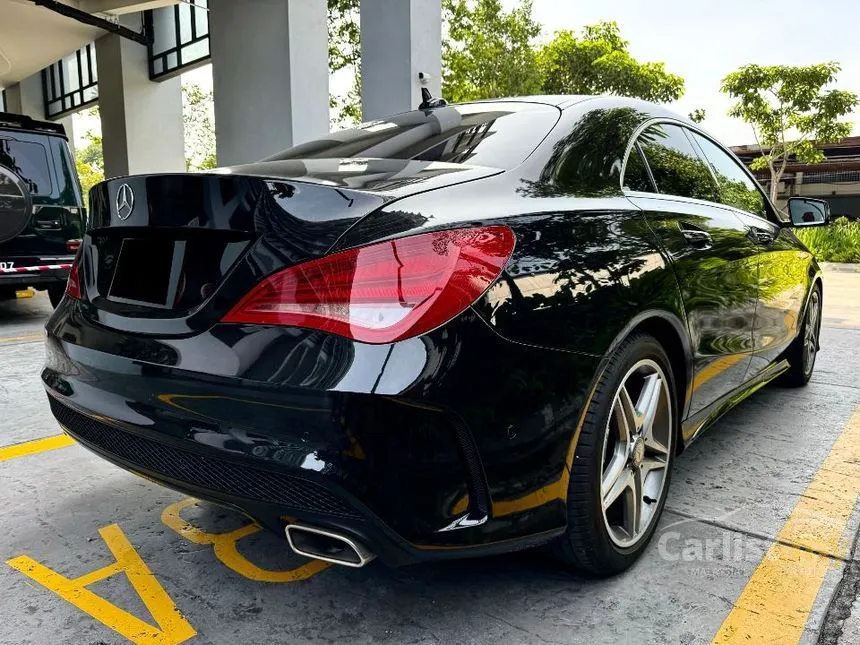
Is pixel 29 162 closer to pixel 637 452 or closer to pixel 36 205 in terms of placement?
pixel 36 205

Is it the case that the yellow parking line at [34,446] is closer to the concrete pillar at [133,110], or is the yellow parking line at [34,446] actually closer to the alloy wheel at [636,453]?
the alloy wheel at [636,453]

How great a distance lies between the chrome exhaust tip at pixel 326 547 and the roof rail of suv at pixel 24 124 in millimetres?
6792

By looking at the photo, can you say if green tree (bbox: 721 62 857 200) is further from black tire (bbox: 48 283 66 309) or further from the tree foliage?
black tire (bbox: 48 283 66 309)

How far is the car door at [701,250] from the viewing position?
2348 millimetres

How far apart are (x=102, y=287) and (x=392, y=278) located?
97 cm

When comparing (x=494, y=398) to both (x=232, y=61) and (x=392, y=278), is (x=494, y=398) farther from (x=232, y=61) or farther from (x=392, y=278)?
(x=232, y=61)

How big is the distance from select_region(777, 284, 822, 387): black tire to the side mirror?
17.2 inches

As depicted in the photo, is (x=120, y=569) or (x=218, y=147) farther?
(x=218, y=147)

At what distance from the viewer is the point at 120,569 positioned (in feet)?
6.92

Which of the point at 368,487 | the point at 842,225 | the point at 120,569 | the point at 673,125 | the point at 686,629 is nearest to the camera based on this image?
the point at 368,487

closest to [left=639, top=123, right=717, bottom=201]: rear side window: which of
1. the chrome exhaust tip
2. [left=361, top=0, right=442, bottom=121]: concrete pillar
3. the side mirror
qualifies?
the side mirror

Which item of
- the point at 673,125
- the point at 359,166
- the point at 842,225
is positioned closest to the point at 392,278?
the point at 359,166

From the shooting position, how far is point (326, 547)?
158cm

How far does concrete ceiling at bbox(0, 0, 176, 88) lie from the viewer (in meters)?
14.8
